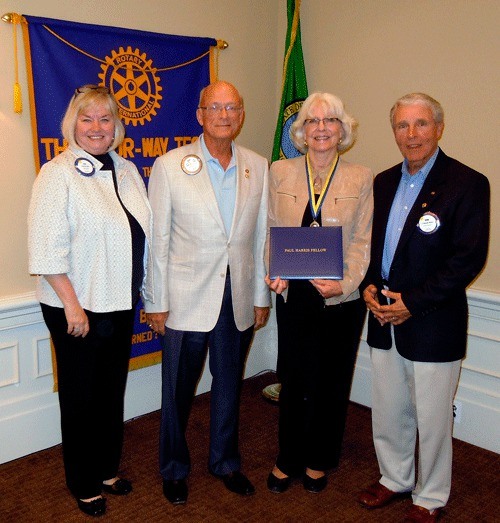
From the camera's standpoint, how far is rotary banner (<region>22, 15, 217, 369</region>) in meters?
3.02

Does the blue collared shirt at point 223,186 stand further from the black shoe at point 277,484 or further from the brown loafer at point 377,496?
the brown loafer at point 377,496

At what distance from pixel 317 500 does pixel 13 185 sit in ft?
6.87

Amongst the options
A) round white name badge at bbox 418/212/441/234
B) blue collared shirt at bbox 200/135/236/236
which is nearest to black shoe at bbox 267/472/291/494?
blue collared shirt at bbox 200/135/236/236

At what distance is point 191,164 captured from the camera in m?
2.63

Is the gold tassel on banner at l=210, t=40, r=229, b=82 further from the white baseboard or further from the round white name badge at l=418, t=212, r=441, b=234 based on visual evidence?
the round white name badge at l=418, t=212, r=441, b=234

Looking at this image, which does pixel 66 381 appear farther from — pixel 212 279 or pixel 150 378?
pixel 150 378

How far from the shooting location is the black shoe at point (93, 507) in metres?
2.71

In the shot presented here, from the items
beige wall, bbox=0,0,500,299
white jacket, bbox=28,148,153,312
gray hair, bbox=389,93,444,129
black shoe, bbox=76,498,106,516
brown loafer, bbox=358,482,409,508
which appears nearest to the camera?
white jacket, bbox=28,148,153,312

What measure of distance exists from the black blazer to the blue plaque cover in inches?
9.2

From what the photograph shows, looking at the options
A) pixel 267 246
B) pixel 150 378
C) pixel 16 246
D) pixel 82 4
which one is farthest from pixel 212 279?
pixel 82 4

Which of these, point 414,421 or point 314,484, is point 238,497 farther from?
point 414,421

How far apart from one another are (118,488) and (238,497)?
22.0 inches

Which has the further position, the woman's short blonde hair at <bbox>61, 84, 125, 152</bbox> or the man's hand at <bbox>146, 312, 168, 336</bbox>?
the man's hand at <bbox>146, 312, 168, 336</bbox>

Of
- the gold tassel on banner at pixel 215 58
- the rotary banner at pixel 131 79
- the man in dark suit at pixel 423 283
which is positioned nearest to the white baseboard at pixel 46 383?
the rotary banner at pixel 131 79
